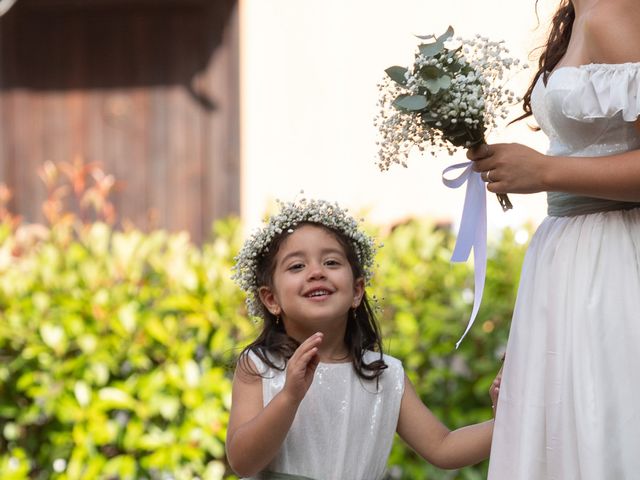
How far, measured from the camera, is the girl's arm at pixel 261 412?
2.76 metres

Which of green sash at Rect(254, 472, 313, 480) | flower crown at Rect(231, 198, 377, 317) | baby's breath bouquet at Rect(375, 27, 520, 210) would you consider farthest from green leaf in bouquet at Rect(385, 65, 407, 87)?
green sash at Rect(254, 472, 313, 480)

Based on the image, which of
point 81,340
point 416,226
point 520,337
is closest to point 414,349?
point 416,226

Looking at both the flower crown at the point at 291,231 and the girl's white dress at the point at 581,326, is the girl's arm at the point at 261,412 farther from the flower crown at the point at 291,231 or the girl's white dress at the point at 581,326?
the girl's white dress at the point at 581,326

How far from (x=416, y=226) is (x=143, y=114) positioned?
2613mm

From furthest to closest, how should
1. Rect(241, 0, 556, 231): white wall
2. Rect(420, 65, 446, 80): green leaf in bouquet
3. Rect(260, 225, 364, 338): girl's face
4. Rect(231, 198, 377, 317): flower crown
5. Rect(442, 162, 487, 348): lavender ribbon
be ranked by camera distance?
Rect(241, 0, 556, 231): white wall < Rect(231, 198, 377, 317): flower crown < Rect(260, 225, 364, 338): girl's face < Rect(442, 162, 487, 348): lavender ribbon < Rect(420, 65, 446, 80): green leaf in bouquet

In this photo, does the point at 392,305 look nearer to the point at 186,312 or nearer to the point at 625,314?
the point at 186,312

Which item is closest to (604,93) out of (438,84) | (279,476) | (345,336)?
(438,84)

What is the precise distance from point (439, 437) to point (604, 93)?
1.05m

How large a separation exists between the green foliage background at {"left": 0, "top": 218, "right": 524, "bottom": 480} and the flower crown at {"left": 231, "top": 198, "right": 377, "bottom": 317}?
149 cm

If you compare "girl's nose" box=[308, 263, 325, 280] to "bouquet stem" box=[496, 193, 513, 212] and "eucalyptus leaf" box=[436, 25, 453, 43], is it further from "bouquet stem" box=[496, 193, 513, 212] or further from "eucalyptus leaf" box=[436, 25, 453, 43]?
"eucalyptus leaf" box=[436, 25, 453, 43]

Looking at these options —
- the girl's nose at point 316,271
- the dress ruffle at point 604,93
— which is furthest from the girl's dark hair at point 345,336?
the dress ruffle at point 604,93

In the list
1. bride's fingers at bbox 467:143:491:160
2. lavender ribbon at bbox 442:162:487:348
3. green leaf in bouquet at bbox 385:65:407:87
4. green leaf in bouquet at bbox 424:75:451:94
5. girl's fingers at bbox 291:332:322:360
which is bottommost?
girl's fingers at bbox 291:332:322:360

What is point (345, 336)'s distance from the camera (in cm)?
319

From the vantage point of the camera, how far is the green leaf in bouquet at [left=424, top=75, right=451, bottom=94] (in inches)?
102
